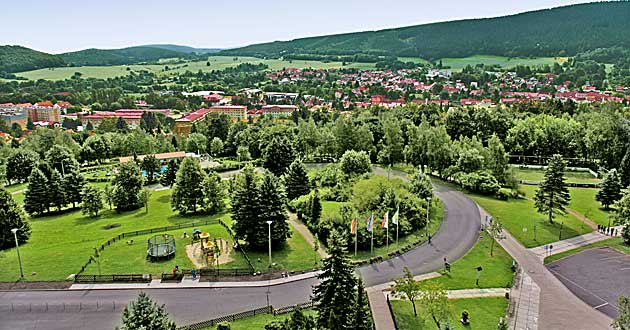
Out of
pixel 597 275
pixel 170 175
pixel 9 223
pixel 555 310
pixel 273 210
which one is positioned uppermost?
pixel 273 210

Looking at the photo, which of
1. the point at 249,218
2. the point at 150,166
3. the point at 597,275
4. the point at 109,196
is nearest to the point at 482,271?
the point at 597,275

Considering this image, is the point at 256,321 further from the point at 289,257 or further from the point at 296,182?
the point at 296,182

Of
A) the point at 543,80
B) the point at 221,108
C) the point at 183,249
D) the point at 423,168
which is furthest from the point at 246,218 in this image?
the point at 543,80

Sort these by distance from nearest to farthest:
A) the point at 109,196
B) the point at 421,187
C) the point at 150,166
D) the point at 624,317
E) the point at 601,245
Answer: the point at 624,317
the point at 601,245
the point at 421,187
the point at 109,196
the point at 150,166

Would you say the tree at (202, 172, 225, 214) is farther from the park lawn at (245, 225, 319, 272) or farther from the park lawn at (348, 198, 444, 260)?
the park lawn at (348, 198, 444, 260)

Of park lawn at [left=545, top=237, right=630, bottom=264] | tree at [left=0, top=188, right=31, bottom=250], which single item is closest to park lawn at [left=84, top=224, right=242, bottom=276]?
tree at [left=0, top=188, right=31, bottom=250]

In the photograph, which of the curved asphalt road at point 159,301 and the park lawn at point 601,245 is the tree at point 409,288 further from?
the park lawn at point 601,245

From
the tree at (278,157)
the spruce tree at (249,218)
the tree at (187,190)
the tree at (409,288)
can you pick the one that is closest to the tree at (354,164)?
the tree at (278,157)

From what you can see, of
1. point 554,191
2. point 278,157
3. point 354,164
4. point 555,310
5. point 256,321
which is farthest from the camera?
point 278,157
